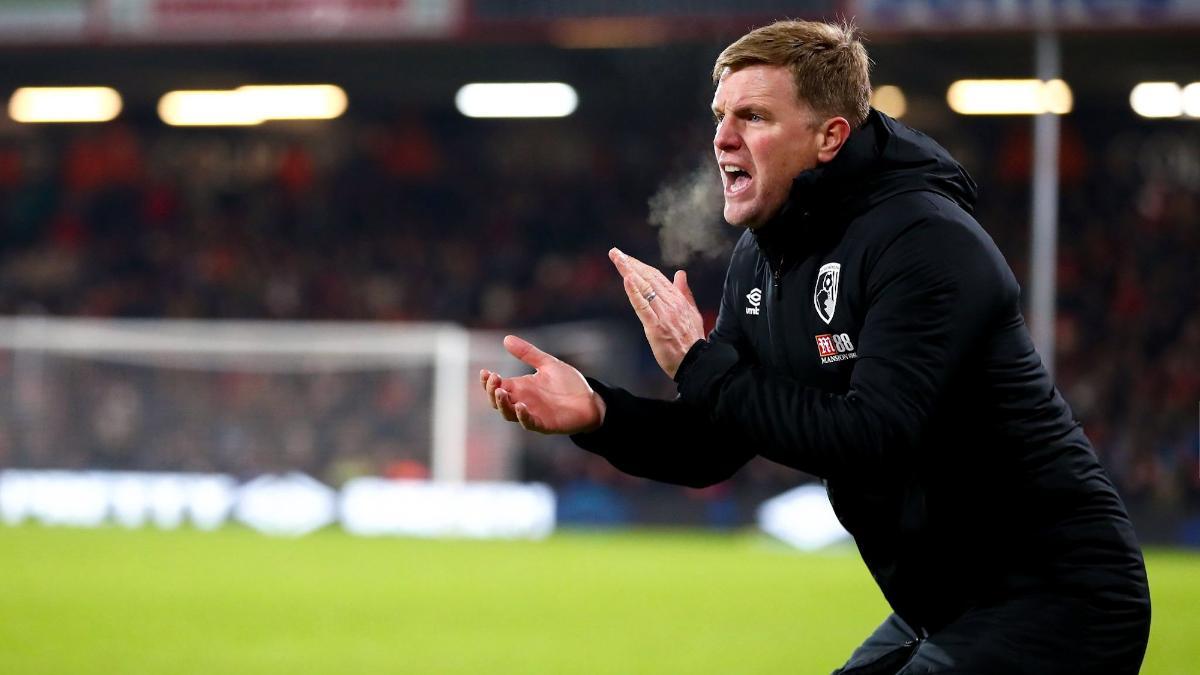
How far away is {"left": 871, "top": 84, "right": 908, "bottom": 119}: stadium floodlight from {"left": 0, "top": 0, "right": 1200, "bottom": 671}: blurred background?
0.07 metres

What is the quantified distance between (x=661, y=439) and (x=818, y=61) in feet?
3.09

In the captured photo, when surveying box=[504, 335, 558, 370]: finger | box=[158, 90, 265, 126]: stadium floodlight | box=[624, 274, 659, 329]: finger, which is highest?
box=[158, 90, 265, 126]: stadium floodlight

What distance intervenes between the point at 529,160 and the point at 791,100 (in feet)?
69.8

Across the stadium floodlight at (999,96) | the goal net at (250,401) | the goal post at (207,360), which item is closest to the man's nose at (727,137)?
the goal net at (250,401)

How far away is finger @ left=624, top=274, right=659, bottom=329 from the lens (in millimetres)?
3580

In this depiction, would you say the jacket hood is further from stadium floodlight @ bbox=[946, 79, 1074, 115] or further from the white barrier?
stadium floodlight @ bbox=[946, 79, 1074, 115]

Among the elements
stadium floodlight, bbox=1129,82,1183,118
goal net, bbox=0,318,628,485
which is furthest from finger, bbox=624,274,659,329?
stadium floodlight, bbox=1129,82,1183,118

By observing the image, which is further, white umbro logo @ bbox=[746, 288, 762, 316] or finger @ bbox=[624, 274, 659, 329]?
white umbro logo @ bbox=[746, 288, 762, 316]

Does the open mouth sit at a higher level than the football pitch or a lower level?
higher

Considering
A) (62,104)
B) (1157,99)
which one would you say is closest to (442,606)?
(1157,99)

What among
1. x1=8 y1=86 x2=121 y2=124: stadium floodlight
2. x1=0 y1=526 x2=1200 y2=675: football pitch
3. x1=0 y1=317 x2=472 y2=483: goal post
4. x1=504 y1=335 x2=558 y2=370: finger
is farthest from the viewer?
x1=8 y1=86 x2=121 y2=124: stadium floodlight

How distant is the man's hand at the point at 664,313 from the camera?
11.7 ft

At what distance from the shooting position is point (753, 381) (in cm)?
341

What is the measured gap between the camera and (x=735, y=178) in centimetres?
366
